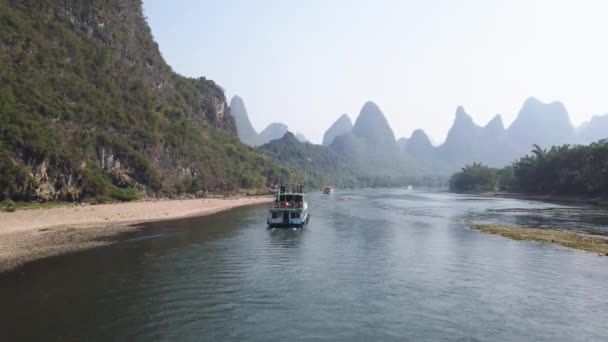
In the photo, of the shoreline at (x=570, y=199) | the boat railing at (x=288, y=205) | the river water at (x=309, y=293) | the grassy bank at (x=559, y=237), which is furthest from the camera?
the shoreline at (x=570, y=199)

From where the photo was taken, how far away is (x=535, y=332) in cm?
1794

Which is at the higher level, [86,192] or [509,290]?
[86,192]

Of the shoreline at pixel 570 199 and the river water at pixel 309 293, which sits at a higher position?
the shoreline at pixel 570 199

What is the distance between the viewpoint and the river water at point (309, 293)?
17797mm

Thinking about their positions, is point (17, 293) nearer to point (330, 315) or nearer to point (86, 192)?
point (330, 315)

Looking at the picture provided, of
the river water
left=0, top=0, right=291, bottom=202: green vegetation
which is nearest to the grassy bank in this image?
the river water

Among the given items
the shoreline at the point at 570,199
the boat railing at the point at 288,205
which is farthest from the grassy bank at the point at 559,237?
the shoreline at the point at 570,199

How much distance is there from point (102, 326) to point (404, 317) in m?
13.5

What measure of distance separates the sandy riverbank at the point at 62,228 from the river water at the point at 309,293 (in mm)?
3234

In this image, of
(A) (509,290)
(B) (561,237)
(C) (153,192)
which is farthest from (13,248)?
(C) (153,192)

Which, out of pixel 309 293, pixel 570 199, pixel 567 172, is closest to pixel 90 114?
pixel 309 293

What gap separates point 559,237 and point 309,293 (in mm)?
33832

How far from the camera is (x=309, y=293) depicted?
2333 centimetres

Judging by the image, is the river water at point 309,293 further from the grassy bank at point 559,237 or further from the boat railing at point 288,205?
the boat railing at point 288,205
